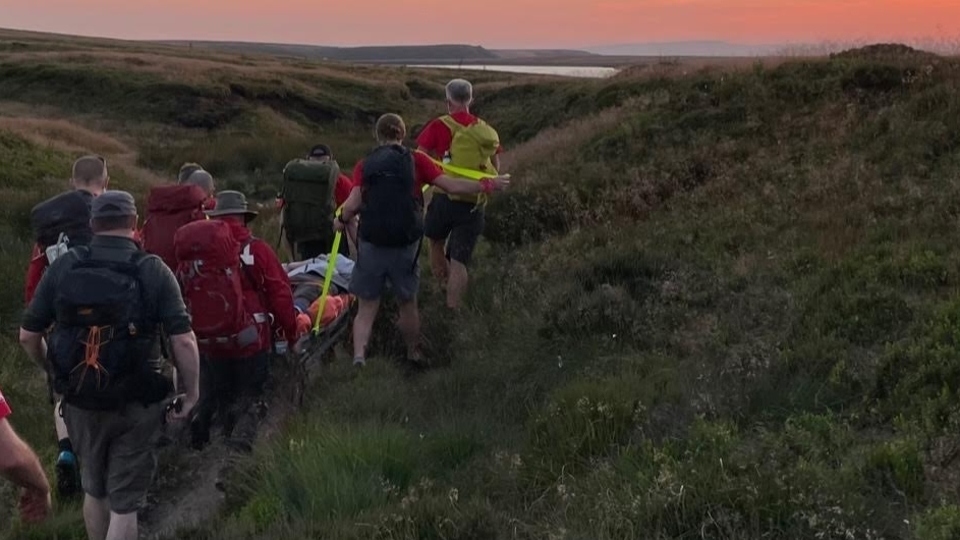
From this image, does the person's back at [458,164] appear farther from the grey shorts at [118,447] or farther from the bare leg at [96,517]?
the bare leg at [96,517]

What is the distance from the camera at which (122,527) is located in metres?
4.72

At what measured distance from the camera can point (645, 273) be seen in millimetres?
7910

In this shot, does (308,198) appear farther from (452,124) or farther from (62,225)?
(62,225)

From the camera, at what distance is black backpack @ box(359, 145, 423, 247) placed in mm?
7172

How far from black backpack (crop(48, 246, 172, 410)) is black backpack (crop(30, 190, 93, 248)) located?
44.6 inches

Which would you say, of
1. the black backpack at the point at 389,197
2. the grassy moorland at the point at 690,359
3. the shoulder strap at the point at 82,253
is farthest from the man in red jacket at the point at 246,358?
the shoulder strap at the point at 82,253

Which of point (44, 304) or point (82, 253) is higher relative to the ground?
point (82, 253)

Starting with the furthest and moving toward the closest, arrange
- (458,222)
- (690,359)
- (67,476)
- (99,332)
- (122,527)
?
1. (458,222)
2. (690,359)
3. (67,476)
4. (122,527)
5. (99,332)

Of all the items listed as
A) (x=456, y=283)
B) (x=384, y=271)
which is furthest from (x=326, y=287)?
(x=456, y=283)

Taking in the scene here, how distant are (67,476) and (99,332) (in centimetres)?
204

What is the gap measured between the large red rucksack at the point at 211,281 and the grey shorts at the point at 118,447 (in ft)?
3.60

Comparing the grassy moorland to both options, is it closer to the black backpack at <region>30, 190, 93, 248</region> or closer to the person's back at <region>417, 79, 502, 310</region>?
the person's back at <region>417, 79, 502, 310</region>

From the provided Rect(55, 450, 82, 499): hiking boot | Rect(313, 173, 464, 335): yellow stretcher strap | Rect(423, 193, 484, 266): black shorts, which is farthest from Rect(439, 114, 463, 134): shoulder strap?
Rect(55, 450, 82, 499): hiking boot

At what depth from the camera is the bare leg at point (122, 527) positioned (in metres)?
4.71
